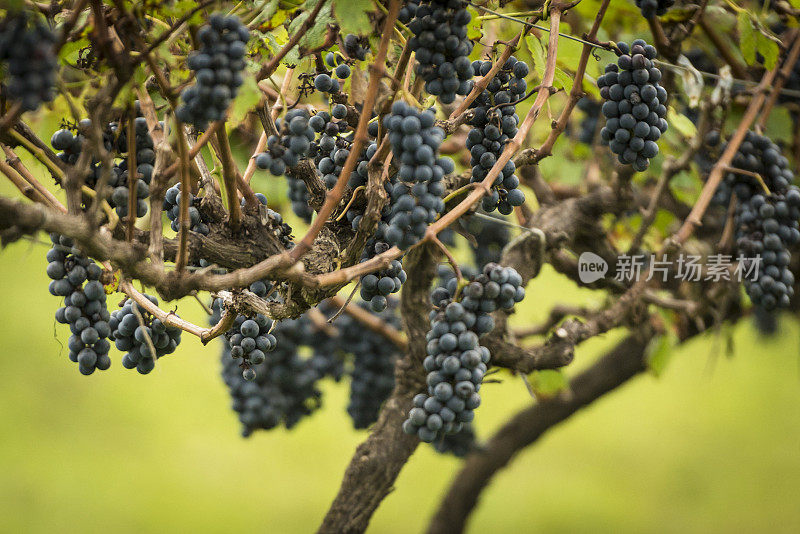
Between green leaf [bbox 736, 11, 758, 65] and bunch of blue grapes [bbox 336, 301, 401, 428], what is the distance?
0.88m

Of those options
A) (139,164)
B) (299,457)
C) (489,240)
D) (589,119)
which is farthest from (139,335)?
(299,457)

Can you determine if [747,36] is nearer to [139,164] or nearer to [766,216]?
[766,216]

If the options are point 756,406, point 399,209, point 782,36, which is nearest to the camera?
point 399,209

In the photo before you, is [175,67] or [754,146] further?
[754,146]

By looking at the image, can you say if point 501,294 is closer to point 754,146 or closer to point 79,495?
point 754,146

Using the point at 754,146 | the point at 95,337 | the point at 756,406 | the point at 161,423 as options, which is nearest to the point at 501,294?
the point at 95,337

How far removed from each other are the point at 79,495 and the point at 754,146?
99.9 inches

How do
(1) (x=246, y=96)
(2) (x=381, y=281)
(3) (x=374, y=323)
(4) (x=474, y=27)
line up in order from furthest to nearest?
1. (3) (x=374, y=323)
2. (4) (x=474, y=27)
3. (2) (x=381, y=281)
4. (1) (x=246, y=96)

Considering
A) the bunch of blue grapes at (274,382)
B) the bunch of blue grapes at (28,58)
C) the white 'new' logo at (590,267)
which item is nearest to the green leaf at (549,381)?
the white 'new' logo at (590,267)

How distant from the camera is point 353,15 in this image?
29.0 inches

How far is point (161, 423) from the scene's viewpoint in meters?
3.10

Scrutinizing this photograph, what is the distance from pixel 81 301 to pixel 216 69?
36 centimetres

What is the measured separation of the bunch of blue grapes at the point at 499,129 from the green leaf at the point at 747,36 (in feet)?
1.90

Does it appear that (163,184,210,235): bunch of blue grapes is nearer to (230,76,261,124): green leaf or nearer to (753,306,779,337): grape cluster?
(230,76,261,124): green leaf
